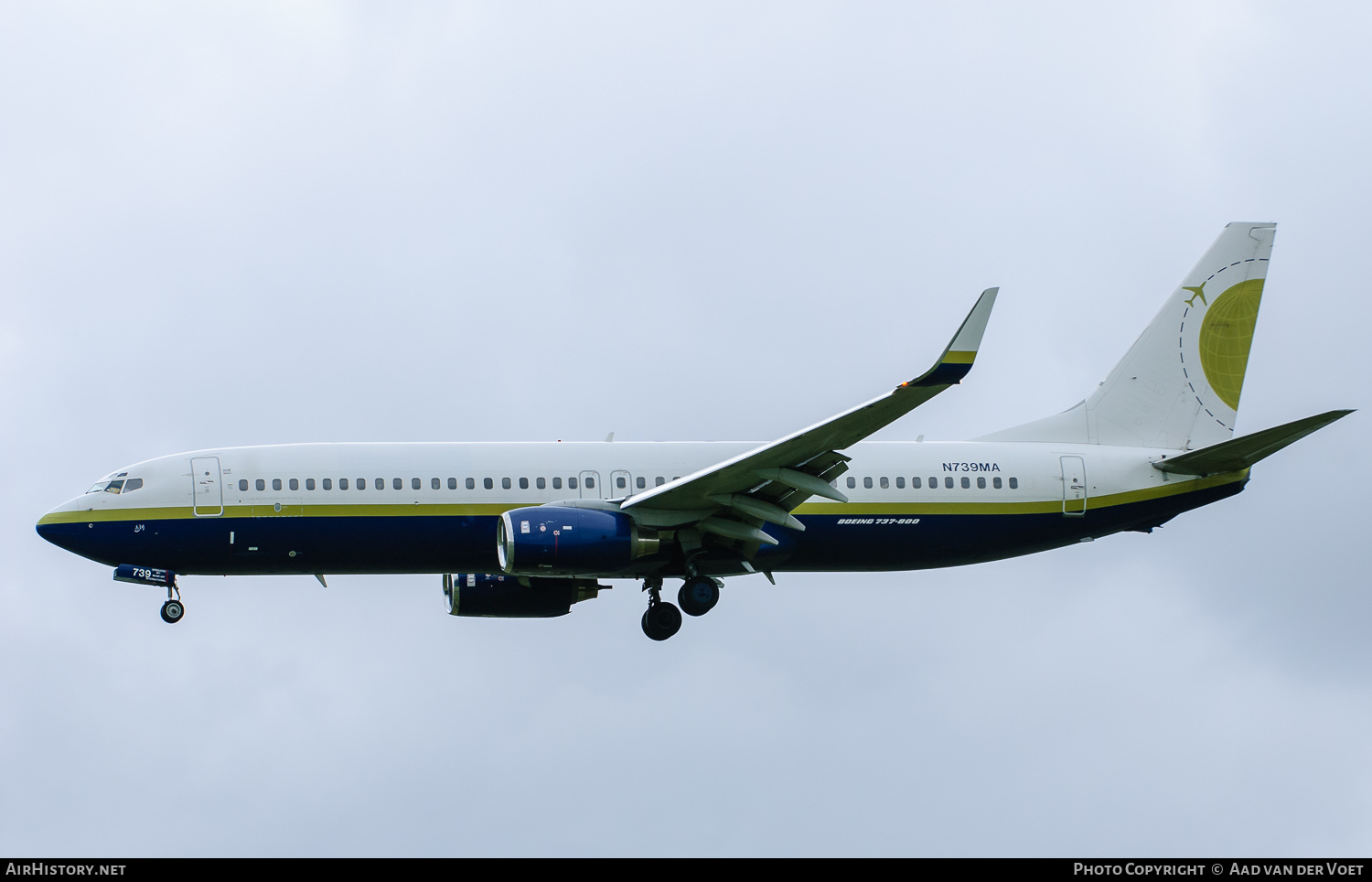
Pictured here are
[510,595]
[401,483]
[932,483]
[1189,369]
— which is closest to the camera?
[401,483]

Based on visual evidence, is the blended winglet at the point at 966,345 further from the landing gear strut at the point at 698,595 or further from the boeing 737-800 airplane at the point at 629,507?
the landing gear strut at the point at 698,595

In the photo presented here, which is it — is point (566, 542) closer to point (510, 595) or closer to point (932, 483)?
point (510, 595)

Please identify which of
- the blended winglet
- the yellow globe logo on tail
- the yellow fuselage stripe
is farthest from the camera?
the yellow globe logo on tail

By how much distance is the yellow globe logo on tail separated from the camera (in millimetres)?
41500

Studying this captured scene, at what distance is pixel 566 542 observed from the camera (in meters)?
33.5

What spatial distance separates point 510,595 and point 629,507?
6468 millimetres

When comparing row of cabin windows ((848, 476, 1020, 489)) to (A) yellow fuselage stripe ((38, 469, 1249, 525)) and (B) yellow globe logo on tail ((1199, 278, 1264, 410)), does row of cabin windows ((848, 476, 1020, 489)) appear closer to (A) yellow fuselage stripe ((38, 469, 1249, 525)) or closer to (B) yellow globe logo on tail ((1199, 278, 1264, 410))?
(A) yellow fuselage stripe ((38, 469, 1249, 525))

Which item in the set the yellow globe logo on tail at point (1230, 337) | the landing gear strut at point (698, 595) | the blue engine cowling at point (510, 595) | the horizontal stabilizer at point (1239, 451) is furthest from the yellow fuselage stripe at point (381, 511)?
the yellow globe logo on tail at point (1230, 337)

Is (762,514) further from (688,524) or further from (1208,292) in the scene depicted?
(1208,292)

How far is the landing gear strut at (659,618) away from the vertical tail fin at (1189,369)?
9146 millimetres

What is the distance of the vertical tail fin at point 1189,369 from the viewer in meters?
40.5

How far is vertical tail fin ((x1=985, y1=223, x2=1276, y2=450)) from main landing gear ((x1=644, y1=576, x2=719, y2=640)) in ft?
28.5

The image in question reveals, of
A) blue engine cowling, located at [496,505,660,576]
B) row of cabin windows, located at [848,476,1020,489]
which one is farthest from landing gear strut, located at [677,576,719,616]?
row of cabin windows, located at [848,476,1020,489]

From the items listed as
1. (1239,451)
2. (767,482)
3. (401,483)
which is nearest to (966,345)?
(767,482)
